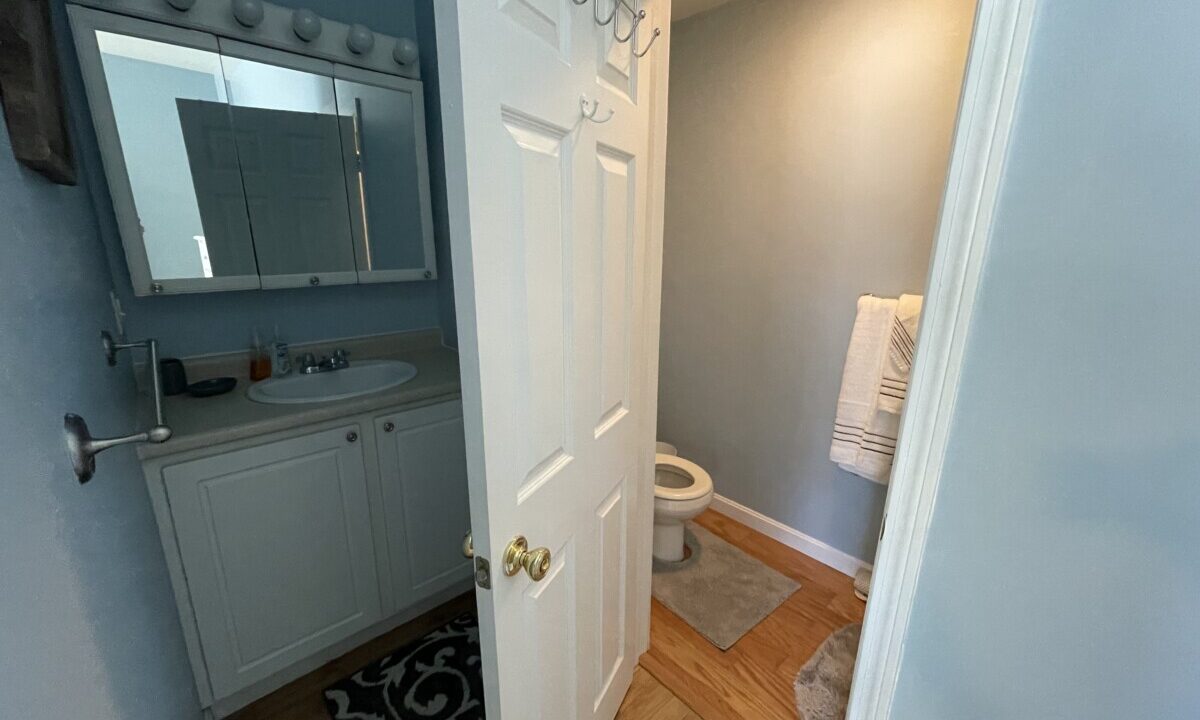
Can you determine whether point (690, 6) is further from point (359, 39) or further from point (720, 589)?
point (720, 589)

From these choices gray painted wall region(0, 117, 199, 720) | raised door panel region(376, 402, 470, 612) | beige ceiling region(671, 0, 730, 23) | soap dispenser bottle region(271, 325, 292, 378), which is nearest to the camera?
gray painted wall region(0, 117, 199, 720)

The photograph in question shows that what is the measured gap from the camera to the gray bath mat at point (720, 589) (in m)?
1.76

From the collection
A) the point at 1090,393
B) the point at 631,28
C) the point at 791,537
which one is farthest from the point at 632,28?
the point at 791,537

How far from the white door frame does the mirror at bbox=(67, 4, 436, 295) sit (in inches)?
70.7

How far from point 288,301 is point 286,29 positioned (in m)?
0.90

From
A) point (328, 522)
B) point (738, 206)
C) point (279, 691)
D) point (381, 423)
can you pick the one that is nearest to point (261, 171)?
point (381, 423)

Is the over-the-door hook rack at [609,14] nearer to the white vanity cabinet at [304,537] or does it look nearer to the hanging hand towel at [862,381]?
the white vanity cabinet at [304,537]

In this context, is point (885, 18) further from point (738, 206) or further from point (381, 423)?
point (381, 423)

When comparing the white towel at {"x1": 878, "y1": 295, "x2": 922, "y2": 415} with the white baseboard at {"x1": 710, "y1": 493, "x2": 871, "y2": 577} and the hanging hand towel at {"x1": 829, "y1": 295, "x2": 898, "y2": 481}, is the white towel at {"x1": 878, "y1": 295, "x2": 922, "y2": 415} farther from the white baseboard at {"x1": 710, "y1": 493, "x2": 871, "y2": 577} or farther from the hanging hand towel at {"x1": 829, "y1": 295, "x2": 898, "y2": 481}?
the white baseboard at {"x1": 710, "y1": 493, "x2": 871, "y2": 577}

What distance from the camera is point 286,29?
1522mm

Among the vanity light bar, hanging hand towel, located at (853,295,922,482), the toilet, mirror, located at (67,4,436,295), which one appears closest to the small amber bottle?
mirror, located at (67,4,436,295)

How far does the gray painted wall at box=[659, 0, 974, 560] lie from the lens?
5.32 ft

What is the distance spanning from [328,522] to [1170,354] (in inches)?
71.7

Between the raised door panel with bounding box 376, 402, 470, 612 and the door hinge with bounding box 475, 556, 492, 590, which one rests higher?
the door hinge with bounding box 475, 556, 492, 590
